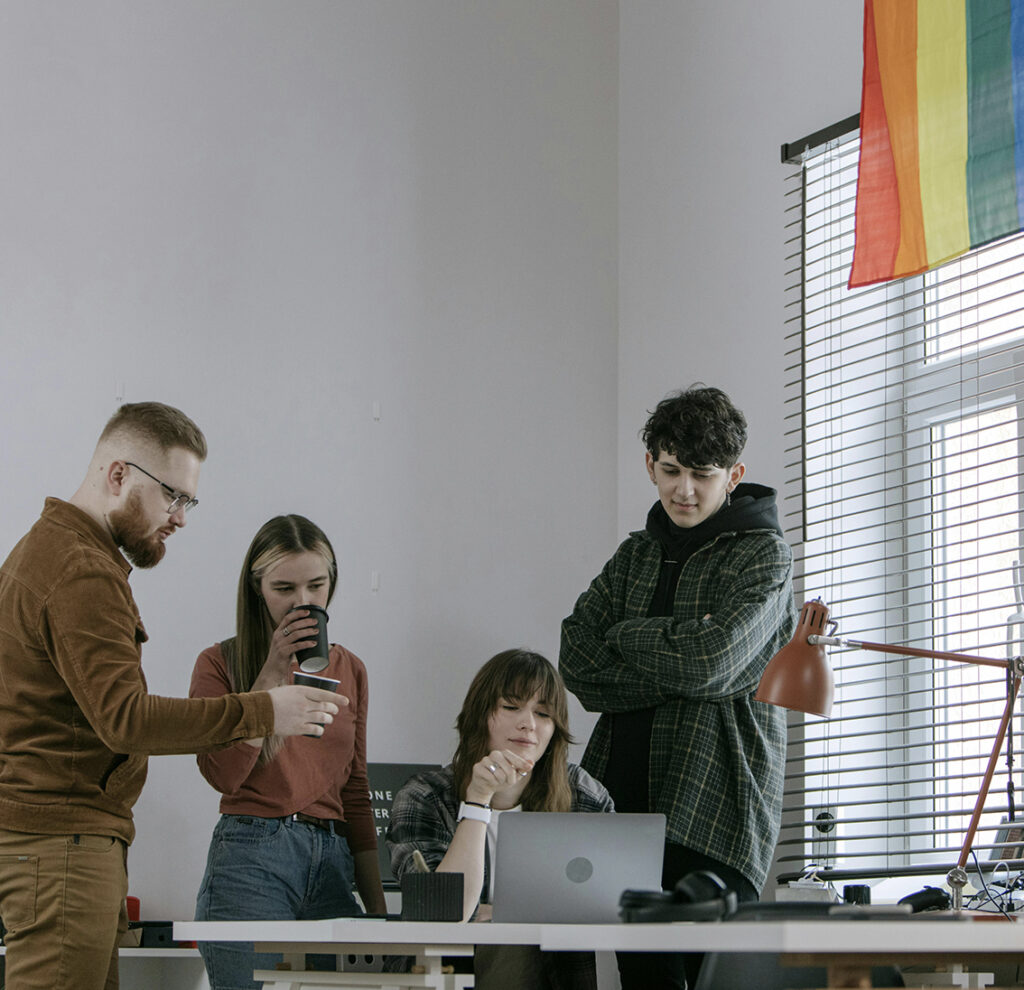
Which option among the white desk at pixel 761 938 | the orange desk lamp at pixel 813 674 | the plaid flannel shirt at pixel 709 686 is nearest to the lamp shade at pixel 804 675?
the orange desk lamp at pixel 813 674

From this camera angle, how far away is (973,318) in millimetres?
3623

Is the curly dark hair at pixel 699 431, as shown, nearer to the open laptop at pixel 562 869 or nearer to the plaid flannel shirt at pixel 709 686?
the plaid flannel shirt at pixel 709 686

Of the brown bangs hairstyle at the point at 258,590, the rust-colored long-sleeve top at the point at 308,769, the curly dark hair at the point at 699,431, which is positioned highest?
the curly dark hair at the point at 699,431

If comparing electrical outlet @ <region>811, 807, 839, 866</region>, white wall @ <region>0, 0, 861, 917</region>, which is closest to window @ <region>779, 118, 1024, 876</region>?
electrical outlet @ <region>811, 807, 839, 866</region>

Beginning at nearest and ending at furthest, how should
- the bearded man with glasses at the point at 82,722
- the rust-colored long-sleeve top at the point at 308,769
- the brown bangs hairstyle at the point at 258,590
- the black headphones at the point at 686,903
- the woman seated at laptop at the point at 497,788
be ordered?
the black headphones at the point at 686,903 < the bearded man with glasses at the point at 82,722 < the woman seated at laptop at the point at 497,788 < the rust-colored long-sleeve top at the point at 308,769 < the brown bangs hairstyle at the point at 258,590

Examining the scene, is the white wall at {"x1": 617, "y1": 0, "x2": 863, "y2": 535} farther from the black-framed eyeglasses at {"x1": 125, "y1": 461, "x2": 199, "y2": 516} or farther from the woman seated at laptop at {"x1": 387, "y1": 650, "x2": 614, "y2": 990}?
the black-framed eyeglasses at {"x1": 125, "y1": 461, "x2": 199, "y2": 516}

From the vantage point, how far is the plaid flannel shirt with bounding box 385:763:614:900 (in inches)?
108

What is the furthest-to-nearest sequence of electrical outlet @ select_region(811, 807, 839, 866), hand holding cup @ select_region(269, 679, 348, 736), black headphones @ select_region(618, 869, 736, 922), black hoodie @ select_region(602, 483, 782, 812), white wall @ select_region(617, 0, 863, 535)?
white wall @ select_region(617, 0, 863, 535), electrical outlet @ select_region(811, 807, 839, 866), black hoodie @ select_region(602, 483, 782, 812), hand holding cup @ select_region(269, 679, 348, 736), black headphones @ select_region(618, 869, 736, 922)

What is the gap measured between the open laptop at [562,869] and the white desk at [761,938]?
151 millimetres

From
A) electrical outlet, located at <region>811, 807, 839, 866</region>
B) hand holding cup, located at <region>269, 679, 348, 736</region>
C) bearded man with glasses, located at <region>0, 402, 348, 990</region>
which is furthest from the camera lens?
A: electrical outlet, located at <region>811, 807, 839, 866</region>

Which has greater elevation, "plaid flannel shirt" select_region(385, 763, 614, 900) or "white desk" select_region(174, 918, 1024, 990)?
"plaid flannel shirt" select_region(385, 763, 614, 900)

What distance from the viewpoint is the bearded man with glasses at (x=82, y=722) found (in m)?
2.31

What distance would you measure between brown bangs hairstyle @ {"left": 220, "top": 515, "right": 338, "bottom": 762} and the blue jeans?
0.99 feet

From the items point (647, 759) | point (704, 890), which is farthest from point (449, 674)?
point (704, 890)
